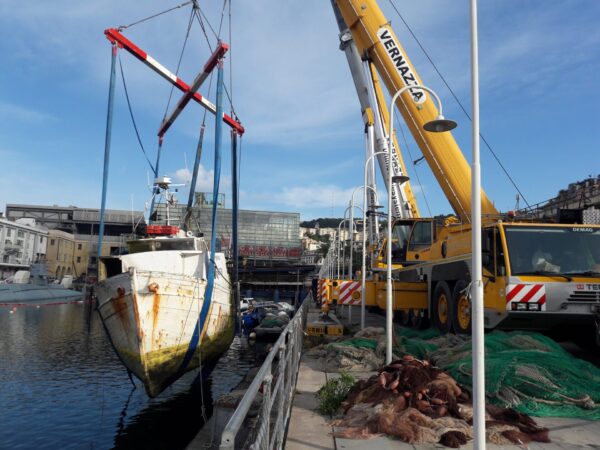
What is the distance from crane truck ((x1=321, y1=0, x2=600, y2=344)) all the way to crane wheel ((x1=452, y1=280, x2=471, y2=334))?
0.02 m

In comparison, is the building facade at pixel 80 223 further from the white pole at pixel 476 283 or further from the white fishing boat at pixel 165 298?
the white pole at pixel 476 283

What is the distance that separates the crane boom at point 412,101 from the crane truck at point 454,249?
0.03m

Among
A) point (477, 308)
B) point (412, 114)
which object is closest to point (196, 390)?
point (412, 114)

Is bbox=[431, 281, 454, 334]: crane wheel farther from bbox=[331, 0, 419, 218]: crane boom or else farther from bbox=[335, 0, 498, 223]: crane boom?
bbox=[331, 0, 419, 218]: crane boom

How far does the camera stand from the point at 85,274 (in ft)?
297

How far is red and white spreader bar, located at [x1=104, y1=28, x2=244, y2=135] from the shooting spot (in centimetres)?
1352

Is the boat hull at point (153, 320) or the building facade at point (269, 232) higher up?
the building facade at point (269, 232)

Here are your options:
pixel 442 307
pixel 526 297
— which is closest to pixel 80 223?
pixel 442 307

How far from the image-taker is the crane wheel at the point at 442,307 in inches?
404

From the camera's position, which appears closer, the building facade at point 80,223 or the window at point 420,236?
the window at point 420,236

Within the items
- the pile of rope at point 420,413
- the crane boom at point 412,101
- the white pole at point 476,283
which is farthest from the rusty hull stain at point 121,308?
the white pole at point 476,283

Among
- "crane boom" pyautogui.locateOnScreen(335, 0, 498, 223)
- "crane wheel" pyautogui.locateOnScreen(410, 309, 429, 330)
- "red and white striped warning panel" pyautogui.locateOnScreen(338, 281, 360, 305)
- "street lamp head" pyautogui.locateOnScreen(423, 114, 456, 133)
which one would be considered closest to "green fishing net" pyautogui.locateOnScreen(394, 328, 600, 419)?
"street lamp head" pyautogui.locateOnScreen(423, 114, 456, 133)

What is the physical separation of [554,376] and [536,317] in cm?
173

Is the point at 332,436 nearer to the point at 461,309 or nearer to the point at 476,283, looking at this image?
the point at 476,283
